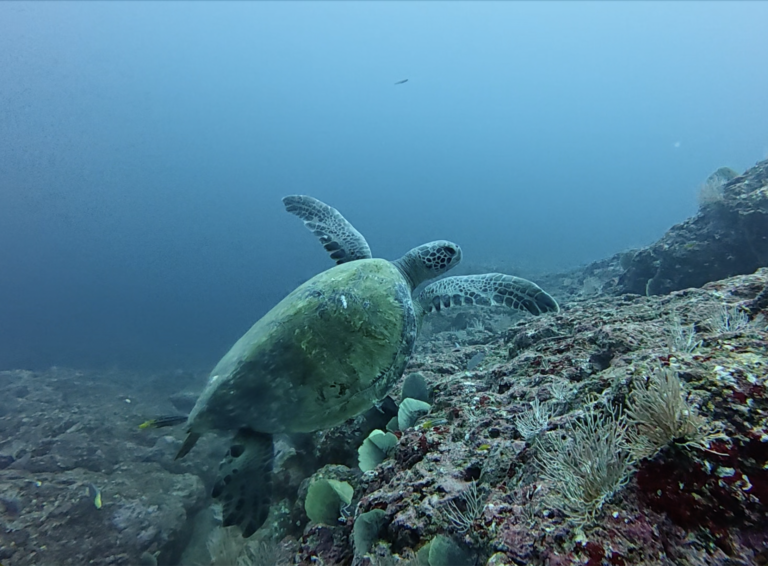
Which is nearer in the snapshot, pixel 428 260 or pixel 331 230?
pixel 428 260

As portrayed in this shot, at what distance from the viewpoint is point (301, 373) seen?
9.99 ft

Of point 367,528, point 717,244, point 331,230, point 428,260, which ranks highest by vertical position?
point 331,230

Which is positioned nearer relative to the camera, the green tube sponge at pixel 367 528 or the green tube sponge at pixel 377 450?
the green tube sponge at pixel 367 528

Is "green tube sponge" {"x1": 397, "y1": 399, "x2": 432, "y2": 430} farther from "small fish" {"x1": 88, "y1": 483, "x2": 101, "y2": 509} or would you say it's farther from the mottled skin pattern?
"small fish" {"x1": 88, "y1": 483, "x2": 101, "y2": 509}

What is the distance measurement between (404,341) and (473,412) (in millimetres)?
1276

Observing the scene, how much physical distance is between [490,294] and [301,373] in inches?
98.8

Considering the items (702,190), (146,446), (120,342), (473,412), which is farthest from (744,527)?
(120,342)

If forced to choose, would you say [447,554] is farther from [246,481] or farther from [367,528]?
[246,481]

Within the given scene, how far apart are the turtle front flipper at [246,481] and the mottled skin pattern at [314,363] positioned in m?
0.24

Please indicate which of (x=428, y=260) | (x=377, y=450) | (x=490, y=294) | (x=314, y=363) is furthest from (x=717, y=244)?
(x=314, y=363)

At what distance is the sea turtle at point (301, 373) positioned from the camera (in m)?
2.98

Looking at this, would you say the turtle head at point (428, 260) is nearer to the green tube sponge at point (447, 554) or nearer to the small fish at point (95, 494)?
the green tube sponge at point (447, 554)

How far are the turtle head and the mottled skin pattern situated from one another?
1.33 meters

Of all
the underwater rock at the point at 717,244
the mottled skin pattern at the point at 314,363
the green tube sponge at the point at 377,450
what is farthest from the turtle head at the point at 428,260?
the underwater rock at the point at 717,244
